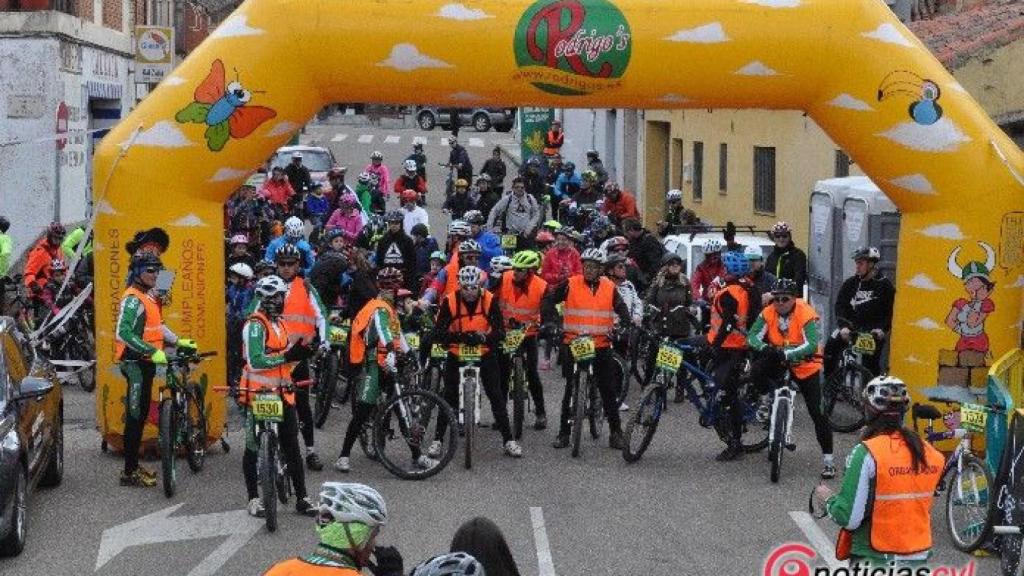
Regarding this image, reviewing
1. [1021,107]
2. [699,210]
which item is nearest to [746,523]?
[1021,107]

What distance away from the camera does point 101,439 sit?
16.6m

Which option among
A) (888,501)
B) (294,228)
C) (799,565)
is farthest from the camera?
(294,228)

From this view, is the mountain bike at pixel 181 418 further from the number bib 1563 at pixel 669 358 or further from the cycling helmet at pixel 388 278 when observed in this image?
the number bib 1563 at pixel 669 358

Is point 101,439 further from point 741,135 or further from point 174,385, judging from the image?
point 741,135

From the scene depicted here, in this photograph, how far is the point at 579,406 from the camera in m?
15.8

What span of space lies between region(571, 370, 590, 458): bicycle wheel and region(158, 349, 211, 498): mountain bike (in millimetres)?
3018

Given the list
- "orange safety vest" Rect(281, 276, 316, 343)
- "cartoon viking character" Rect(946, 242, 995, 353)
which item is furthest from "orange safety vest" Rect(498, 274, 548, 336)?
"cartoon viking character" Rect(946, 242, 995, 353)

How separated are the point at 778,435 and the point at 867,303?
140 inches

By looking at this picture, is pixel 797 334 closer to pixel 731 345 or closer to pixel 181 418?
pixel 731 345

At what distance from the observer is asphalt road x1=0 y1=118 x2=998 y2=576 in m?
12.4

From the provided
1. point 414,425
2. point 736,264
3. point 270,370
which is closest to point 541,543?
point 270,370

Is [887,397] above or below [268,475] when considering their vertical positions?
above

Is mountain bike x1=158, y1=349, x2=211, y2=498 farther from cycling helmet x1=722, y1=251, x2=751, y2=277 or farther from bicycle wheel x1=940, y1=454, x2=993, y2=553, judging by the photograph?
bicycle wheel x1=940, y1=454, x2=993, y2=553

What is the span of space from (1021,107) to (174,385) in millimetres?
12165
